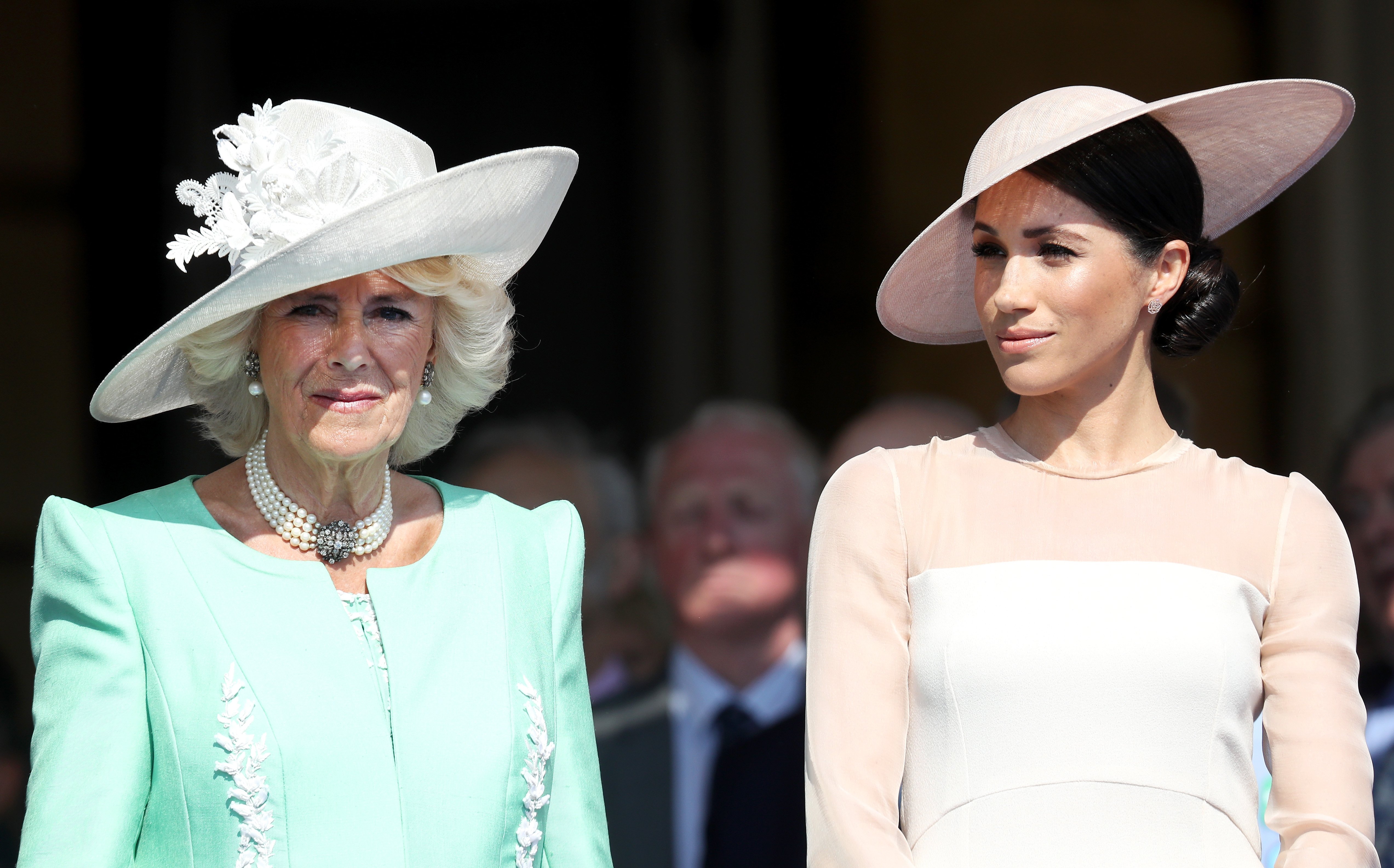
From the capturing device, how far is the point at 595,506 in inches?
196

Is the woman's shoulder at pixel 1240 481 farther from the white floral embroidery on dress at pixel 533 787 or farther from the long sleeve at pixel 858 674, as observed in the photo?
the white floral embroidery on dress at pixel 533 787

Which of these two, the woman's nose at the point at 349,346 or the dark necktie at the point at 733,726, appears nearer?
the woman's nose at the point at 349,346

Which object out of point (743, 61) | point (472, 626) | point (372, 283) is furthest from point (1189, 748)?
point (743, 61)

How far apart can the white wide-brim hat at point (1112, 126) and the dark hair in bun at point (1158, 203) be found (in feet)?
0.11

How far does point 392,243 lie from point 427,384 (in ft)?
1.26

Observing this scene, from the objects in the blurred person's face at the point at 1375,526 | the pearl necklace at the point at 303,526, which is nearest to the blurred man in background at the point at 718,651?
the blurred person's face at the point at 1375,526


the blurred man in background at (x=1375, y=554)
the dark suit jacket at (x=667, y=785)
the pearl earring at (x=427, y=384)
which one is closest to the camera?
the pearl earring at (x=427, y=384)

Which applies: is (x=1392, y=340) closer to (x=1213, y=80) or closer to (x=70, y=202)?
(x=1213, y=80)

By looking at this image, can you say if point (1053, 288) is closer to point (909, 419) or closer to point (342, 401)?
point (342, 401)

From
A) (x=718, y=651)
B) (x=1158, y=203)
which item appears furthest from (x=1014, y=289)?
(x=718, y=651)

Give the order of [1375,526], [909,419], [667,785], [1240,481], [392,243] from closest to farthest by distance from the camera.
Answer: [392,243] → [1240,481] → [1375,526] → [667,785] → [909,419]

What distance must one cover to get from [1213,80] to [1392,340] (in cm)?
97

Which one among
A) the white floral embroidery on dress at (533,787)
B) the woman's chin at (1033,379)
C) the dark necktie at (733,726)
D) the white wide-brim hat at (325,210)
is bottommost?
the dark necktie at (733,726)

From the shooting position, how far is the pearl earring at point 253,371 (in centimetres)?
264
